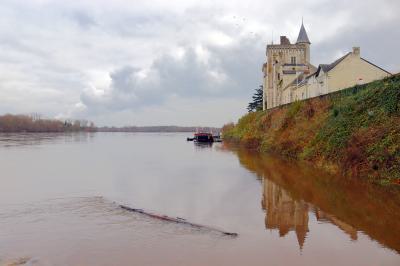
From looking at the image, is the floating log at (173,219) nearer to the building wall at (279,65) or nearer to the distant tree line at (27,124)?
the building wall at (279,65)

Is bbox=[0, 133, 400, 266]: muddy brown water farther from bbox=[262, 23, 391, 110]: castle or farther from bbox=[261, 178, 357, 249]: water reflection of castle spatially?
bbox=[262, 23, 391, 110]: castle

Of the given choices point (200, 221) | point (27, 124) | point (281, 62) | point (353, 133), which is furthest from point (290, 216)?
point (27, 124)

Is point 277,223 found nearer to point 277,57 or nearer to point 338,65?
point 338,65

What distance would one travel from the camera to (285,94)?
64.0 m

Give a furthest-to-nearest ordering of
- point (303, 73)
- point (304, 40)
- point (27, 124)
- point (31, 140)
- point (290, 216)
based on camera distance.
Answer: point (27, 124) → point (31, 140) → point (304, 40) → point (303, 73) → point (290, 216)

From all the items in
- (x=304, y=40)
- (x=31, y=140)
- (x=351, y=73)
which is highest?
(x=304, y=40)

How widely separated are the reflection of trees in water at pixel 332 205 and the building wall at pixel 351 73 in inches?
778

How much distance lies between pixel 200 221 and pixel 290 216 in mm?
3023

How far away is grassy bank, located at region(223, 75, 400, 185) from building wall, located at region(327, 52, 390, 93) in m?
4.63

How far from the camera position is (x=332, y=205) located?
15.6m

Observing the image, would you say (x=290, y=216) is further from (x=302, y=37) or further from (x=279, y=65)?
(x=302, y=37)

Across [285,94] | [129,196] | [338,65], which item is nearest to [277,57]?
[285,94]

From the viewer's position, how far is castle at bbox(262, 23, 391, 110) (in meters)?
40.6

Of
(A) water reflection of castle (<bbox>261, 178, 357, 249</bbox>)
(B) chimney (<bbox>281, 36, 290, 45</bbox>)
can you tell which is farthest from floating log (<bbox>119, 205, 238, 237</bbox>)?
(B) chimney (<bbox>281, 36, 290, 45</bbox>)
